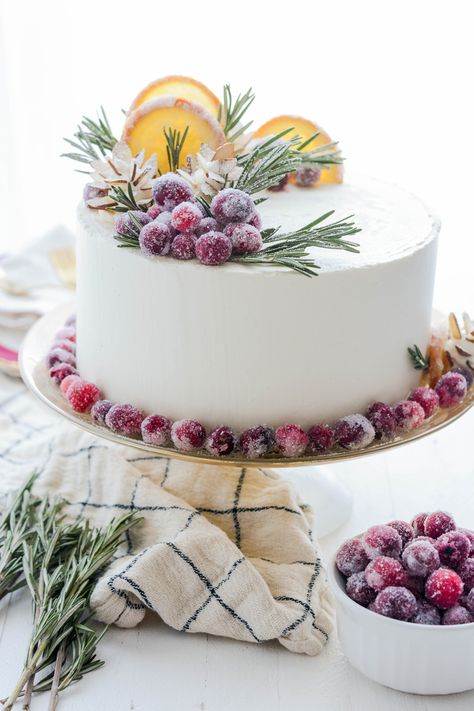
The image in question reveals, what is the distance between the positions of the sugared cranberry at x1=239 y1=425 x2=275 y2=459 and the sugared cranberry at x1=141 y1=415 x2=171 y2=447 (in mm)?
120

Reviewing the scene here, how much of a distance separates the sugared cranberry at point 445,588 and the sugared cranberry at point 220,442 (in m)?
0.37

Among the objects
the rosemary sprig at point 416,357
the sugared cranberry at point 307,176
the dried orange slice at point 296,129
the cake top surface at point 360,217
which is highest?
the dried orange slice at point 296,129

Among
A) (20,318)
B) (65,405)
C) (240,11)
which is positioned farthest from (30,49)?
(65,405)

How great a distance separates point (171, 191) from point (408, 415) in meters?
0.52

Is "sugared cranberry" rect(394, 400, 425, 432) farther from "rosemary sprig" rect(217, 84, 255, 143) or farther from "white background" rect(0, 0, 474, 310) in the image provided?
"white background" rect(0, 0, 474, 310)

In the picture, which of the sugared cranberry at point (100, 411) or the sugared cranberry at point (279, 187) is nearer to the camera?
the sugared cranberry at point (100, 411)

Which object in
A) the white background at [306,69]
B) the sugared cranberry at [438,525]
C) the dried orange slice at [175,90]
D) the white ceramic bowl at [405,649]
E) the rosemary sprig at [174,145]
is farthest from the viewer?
the white background at [306,69]

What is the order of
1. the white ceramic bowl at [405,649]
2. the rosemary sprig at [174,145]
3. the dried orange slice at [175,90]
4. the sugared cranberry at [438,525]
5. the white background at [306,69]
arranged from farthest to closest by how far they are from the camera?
the white background at [306,69]
the dried orange slice at [175,90]
the rosemary sprig at [174,145]
the sugared cranberry at [438,525]
the white ceramic bowl at [405,649]

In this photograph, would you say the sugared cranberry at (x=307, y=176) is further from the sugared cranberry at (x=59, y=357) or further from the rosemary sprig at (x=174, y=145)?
the sugared cranberry at (x=59, y=357)

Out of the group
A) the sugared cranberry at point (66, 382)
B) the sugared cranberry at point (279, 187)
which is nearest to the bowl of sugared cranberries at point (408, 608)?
the sugared cranberry at point (66, 382)

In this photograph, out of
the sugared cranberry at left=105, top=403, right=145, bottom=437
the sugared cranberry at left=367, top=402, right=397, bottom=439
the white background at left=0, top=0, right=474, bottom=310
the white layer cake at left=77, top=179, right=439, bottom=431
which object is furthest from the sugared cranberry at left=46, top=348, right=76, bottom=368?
the white background at left=0, top=0, right=474, bottom=310

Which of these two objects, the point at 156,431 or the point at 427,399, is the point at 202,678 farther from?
the point at 427,399

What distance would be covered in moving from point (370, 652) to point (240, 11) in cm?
207

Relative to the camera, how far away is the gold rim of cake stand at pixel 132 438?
1540 millimetres
